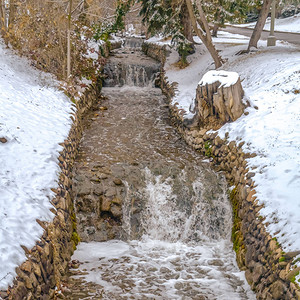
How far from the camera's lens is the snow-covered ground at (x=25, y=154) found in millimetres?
4953

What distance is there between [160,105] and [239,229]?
8.39 meters

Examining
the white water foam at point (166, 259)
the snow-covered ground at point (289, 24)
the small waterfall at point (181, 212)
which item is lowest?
the white water foam at point (166, 259)

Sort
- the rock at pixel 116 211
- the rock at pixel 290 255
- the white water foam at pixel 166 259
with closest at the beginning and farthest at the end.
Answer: the rock at pixel 290 255, the white water foam at pixel 166 259, the rock at pixel 116 211

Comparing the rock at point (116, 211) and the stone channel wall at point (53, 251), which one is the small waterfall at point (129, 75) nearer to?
the stone channel wall at point (53, 251)

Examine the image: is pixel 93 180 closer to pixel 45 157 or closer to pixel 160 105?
pixel 45 157

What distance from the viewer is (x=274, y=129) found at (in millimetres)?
8219

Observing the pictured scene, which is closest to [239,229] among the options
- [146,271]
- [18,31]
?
[146,271]

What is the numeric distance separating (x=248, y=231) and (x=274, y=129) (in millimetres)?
2796

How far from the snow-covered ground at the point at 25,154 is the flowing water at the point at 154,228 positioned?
1.13 meters

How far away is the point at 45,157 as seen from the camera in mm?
7285

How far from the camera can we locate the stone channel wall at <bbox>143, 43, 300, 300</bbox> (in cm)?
499

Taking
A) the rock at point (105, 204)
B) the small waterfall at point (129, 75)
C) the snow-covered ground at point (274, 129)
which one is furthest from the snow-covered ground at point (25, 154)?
the small waterfall at point (129, 75)

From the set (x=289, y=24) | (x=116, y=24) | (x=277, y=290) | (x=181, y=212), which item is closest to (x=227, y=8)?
(x=116, y=24)

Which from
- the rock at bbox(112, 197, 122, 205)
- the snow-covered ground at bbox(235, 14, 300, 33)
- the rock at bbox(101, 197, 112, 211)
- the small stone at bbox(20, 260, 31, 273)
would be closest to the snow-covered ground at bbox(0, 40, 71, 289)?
the small stone at bbox(20, 260, 31, 273)
